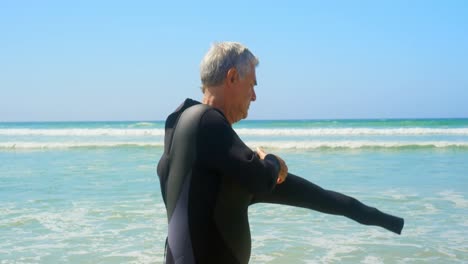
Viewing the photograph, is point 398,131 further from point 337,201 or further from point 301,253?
point 337,201

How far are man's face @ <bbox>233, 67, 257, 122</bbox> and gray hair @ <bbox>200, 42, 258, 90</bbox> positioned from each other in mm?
25

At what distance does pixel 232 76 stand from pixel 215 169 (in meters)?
0.33

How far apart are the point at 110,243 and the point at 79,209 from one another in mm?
1895

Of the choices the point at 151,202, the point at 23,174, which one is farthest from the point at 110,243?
the point at 23,174

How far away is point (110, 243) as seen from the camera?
5.24 m

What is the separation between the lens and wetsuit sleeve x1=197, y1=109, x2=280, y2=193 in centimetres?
179

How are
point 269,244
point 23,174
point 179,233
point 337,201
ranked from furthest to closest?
1. point 23,174
2. point 269,244
3. point 337,201
4. point 179,233

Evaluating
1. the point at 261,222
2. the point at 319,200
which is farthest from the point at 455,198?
the point at 319,200

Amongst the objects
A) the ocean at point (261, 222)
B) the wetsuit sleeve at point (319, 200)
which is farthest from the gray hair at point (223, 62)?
the ocean at point (261, 222)

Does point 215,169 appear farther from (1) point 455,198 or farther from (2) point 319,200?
(1) point 455,198

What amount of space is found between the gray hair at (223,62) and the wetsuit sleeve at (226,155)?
16cm

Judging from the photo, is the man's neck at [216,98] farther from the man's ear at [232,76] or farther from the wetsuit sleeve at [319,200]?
the wetsuit sleeve at [319,200]

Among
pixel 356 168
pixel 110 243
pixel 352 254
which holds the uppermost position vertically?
pixel 352 254

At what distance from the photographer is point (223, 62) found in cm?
191
